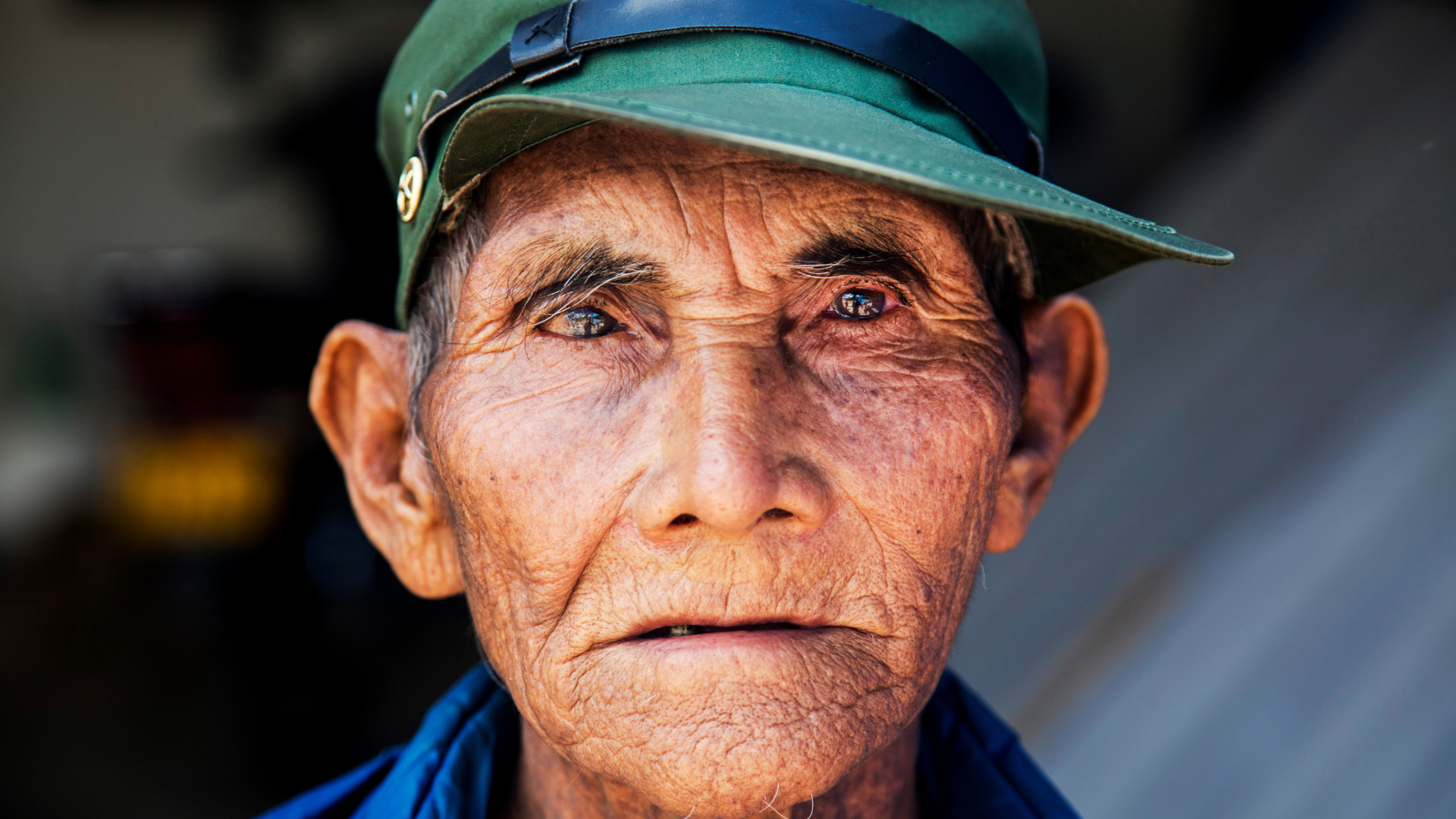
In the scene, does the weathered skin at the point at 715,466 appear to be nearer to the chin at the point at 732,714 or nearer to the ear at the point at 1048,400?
the chin at the point at 732,714

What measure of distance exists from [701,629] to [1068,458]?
2906 millimetres

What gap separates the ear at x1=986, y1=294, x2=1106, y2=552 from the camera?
1.56 meters

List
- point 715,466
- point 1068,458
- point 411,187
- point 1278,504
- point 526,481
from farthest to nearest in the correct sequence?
point 1068,458 < point 1278,504 < point 411,187 < point 526,481 < point 715,466

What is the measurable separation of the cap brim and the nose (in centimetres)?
27

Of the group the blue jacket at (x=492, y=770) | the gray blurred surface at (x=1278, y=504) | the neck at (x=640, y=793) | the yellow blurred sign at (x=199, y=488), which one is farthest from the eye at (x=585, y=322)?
the yellow blurred sign at (x=199, y=488)

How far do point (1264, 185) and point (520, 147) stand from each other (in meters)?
3.49

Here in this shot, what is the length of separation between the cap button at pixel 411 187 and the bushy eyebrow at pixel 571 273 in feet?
0.67

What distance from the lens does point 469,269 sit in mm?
1363

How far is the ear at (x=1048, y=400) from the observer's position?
1556 millimetres

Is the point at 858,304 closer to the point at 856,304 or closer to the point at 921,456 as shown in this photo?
the point at 856,304

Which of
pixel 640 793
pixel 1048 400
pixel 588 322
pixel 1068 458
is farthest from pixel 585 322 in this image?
pixel 1068 458

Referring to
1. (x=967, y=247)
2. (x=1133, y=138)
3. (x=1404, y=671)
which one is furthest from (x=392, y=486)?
(x=1133, y=138)

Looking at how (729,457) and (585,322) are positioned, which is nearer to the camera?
(729,457)

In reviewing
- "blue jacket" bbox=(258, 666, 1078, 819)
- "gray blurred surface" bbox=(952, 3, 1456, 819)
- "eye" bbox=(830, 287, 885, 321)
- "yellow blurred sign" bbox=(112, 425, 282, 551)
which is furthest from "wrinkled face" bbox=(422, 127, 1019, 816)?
"yellow blurred sign" bbox=(112, 425, 282, 551)
